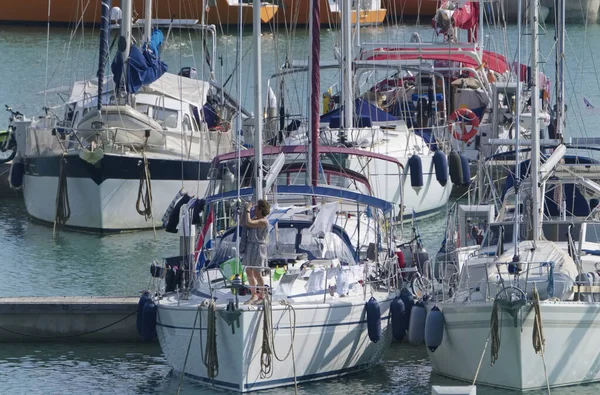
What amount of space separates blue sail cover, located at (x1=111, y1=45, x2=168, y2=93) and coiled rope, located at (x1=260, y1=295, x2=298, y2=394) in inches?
593

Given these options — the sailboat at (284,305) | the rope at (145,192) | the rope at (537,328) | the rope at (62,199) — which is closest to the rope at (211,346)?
the sailboat at (284,305)

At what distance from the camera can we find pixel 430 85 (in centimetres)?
4150

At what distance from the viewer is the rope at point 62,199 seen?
34.9m

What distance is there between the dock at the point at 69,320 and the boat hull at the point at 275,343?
81.9 inches

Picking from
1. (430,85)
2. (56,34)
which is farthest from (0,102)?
(56,34)

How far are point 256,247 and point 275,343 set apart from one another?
1455mm

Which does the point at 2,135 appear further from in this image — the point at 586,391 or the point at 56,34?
the point at 56,34

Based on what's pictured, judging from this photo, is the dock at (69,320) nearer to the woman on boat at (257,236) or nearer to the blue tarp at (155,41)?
the woman on boat at (257,236)

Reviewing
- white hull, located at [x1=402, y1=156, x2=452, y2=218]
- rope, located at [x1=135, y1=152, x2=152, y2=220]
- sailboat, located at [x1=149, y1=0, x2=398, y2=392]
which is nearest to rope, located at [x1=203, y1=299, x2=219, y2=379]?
sailboat, located at [x1=149, y1=0, x2=398, y2=392]

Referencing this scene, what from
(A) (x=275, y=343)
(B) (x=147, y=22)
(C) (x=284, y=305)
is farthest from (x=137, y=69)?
(A) (x=275, y=343)

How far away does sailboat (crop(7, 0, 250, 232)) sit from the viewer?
113 feet

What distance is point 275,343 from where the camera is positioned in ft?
68.5

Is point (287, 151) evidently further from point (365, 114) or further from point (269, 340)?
point (365, 114)

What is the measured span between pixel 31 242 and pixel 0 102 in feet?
71.5
